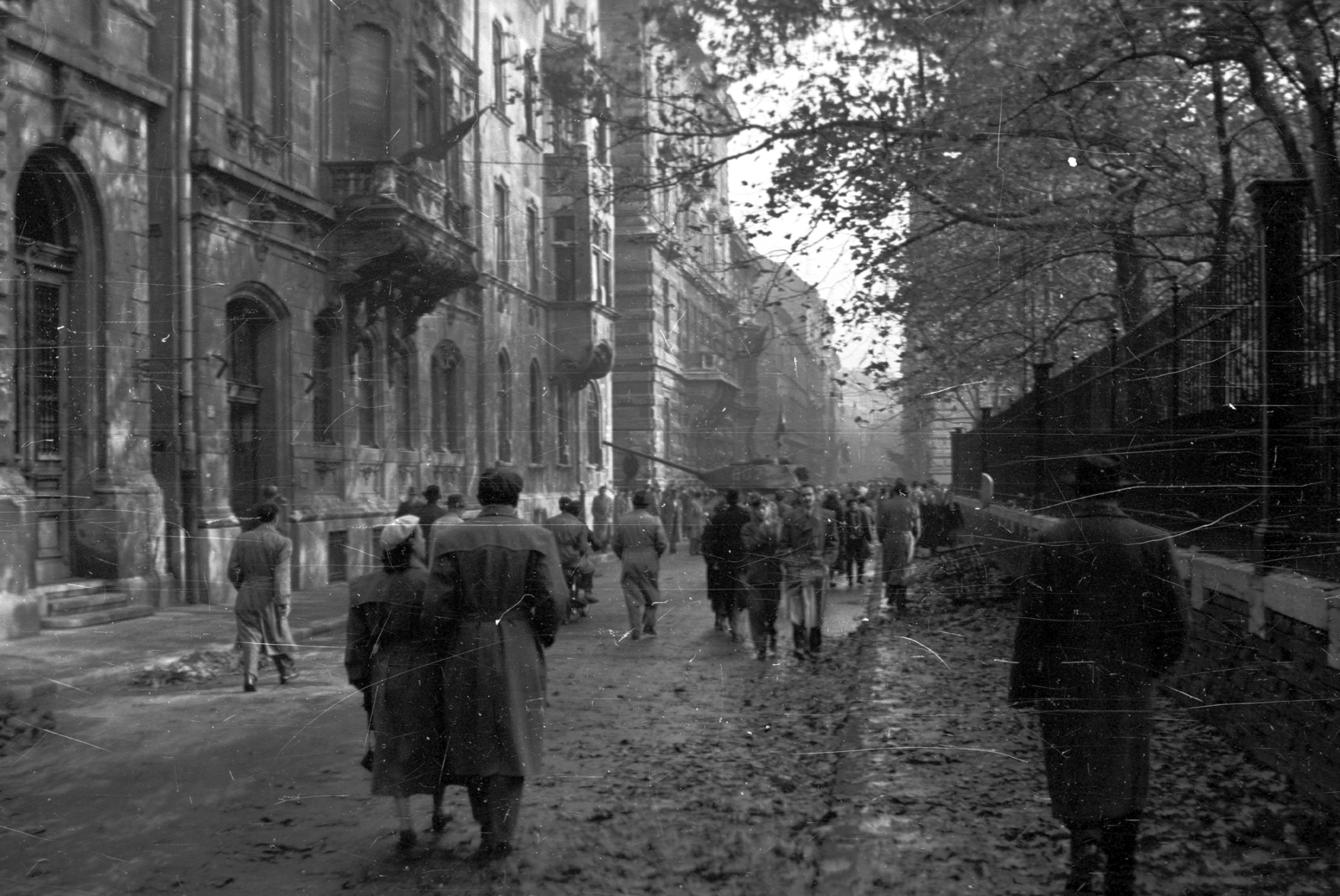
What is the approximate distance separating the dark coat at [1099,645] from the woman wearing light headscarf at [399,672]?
2489 mm

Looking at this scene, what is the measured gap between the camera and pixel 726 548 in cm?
556

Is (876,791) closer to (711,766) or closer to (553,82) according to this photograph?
(711,766)

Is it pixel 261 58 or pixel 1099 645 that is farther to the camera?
pixel 261 58

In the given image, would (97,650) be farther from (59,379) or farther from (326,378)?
(326,378)

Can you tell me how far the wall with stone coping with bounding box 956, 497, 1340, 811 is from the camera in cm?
439

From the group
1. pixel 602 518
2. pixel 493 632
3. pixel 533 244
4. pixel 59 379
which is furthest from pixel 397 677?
pixel 533 244

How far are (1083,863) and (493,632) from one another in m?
2.49

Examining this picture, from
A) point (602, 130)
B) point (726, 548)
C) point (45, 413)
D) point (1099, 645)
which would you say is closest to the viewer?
point (1099, 645)

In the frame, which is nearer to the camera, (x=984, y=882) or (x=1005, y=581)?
(x=984, y=882)

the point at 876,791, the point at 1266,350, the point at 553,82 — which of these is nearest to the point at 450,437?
the point at 553,82

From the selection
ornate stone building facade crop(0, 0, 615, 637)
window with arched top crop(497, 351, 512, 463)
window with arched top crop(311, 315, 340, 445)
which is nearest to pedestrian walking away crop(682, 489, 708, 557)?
ornate stone building facade crop(0, 0, 615, 637)

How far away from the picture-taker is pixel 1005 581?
5410mm

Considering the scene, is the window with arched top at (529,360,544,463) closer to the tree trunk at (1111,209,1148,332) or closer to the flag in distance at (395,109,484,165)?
the flag in distance at (395,109,484,165)

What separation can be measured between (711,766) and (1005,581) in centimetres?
206
